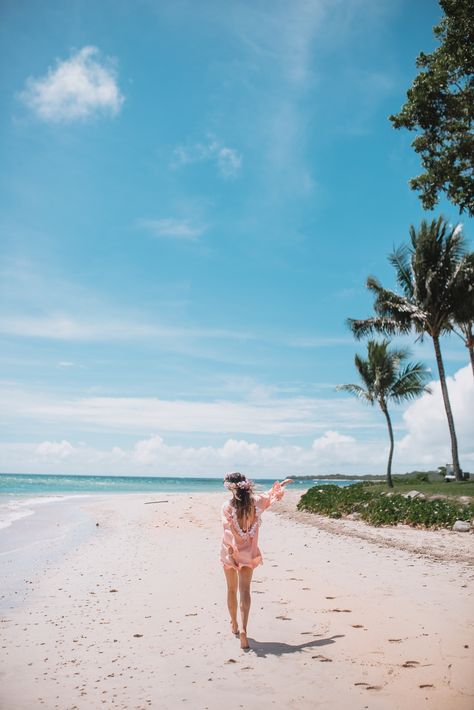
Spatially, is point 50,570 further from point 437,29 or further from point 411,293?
point 411,293

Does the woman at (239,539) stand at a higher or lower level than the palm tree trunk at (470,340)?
lower

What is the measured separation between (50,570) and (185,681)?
19.2 ft

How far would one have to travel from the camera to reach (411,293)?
26844 mm

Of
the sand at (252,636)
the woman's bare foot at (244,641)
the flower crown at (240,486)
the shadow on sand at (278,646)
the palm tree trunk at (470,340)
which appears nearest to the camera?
the sand at (252,636)

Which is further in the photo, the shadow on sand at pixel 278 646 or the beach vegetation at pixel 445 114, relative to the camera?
the beach vegetation at pixel 445 114

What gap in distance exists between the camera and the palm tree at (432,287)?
2480 cm

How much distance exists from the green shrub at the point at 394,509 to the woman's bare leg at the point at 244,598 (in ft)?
31.4

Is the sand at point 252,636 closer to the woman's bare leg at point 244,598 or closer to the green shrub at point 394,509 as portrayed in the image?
the woman's bare leg at point 244,598

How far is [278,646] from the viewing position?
552cm

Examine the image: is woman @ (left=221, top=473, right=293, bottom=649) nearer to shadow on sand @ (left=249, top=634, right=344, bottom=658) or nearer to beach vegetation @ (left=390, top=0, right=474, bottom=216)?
shadow on sand @ (left=249, top=634, right=344, bottom=658)

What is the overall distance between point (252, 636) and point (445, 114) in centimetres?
1363

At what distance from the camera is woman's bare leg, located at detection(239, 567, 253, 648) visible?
17.9 ft

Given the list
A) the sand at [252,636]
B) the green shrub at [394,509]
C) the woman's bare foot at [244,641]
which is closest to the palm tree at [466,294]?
the green shrub at [394,509]

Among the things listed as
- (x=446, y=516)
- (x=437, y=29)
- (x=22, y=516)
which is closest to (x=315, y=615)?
(x=446, y=516)
